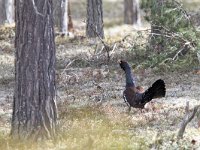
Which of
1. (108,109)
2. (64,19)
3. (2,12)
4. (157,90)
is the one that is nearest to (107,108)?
(108,109)

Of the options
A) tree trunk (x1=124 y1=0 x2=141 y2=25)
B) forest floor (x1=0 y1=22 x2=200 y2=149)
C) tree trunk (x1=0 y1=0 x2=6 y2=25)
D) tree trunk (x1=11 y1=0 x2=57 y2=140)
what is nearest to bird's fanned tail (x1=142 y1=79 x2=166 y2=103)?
forest floor (x1=0 y1=22 x2=200 y2=149)

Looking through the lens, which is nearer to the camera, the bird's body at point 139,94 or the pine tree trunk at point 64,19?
the bird's body at point 139,94

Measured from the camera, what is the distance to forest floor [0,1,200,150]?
8031 millimetres

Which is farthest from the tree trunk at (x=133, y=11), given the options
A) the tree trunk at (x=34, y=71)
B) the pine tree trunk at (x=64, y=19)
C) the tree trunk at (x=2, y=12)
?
the tree trunk at (x=34, y=71)

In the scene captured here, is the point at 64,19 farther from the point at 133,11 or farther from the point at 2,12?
the point at 133,11

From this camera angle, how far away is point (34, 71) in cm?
802

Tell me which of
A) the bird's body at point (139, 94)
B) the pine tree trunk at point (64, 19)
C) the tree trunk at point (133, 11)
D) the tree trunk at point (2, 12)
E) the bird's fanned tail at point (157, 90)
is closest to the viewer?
the bird's fanned tail at point (157, 90)

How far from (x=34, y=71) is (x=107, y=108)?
2.18 meters

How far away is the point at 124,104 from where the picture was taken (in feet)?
34.9

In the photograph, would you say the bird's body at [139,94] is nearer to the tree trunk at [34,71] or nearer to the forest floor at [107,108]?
the forest floor at [107,108]

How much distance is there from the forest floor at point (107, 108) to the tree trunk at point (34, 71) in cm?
27

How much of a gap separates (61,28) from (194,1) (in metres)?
13.9

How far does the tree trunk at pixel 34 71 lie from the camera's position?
7.97 meters

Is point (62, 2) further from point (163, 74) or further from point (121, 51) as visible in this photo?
point (163, 74)
